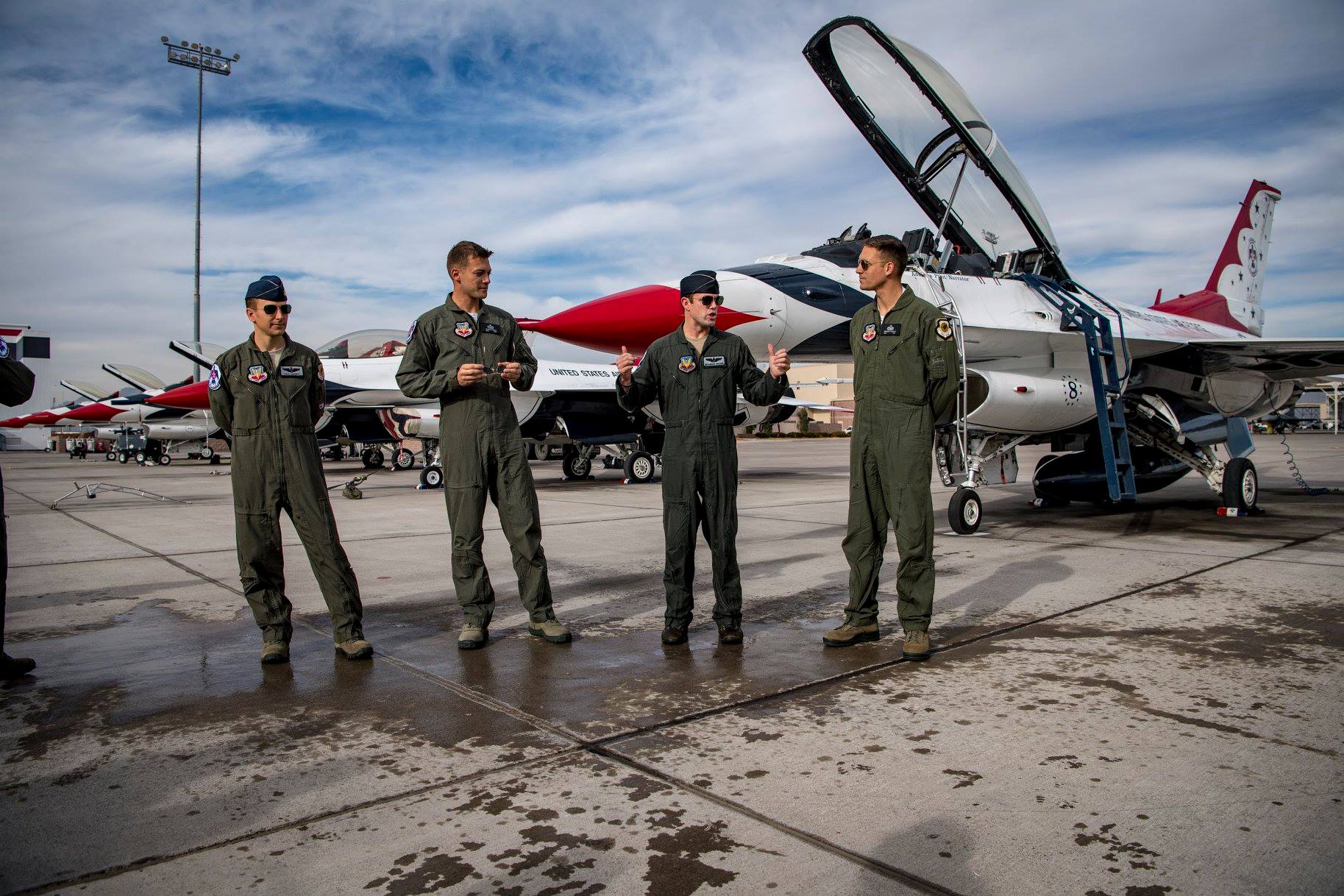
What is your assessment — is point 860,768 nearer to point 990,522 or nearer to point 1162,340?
point 990,522

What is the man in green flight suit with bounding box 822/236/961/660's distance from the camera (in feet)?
11.8

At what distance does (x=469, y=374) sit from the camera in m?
3.59

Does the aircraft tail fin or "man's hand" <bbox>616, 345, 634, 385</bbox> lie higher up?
the aircraft tail fin

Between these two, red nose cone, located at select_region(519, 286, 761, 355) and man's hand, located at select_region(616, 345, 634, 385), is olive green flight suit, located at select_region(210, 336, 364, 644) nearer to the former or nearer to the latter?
man's hand, located at select_region(616, 345, 634, 385)

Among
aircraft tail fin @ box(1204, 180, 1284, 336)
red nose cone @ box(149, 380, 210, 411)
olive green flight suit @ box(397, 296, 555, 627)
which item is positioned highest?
aircraft tail fin @ box(1204, 180, 1284, 336)

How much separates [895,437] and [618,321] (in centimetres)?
343

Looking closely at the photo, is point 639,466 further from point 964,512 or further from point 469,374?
point 469,374

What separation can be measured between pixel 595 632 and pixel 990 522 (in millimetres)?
5573

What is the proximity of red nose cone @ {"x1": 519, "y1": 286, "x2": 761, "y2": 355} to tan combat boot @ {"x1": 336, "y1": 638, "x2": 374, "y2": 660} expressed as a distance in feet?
11.5

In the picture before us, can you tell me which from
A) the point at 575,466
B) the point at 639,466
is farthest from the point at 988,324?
the point at 575,466

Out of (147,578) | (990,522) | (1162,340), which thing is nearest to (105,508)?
(147,578)

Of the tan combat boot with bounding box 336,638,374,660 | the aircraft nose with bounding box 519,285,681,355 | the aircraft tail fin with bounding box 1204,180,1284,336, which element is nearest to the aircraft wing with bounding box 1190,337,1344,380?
the aircraft tail fin with bounding box 1204,180,1284,336

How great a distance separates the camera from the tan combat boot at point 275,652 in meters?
3.55

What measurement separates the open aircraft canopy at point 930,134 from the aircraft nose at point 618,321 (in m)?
2.48
